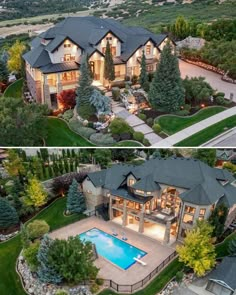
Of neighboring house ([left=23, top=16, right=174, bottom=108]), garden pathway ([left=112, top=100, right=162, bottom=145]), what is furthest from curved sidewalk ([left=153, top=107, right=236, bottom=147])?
neighboring house ([left=23, top=16, right=174, bottom=108])

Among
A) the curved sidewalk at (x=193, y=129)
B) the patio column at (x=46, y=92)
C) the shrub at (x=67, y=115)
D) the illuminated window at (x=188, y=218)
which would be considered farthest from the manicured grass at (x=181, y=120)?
the patio column at (x=46, y=92)

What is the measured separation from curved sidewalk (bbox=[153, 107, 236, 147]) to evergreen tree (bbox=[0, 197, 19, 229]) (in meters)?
14.6

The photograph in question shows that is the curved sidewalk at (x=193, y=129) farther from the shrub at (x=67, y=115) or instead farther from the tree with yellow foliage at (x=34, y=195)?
the tree with yellow foliage at (x=34, y=195)

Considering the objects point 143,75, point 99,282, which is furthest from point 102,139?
point 99,282

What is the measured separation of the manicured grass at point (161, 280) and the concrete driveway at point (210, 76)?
71.8 feet

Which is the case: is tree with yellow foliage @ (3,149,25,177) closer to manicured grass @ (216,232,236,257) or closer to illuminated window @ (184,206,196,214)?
illuminated window @ (184,206,196,214)

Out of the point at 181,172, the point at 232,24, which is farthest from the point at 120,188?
the point at 232,24

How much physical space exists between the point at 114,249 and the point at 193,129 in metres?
14.0

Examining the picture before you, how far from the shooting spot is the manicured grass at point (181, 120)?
3259cm

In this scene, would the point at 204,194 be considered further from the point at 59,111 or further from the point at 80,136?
the point at 59,111

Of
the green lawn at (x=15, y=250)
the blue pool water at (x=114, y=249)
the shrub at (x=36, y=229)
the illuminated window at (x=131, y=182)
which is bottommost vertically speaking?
the green lawn at (x=15, y=250)

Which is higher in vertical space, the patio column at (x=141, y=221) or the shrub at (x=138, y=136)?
the shrub at (x=138, y=136)

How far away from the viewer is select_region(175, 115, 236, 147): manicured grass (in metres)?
30.8

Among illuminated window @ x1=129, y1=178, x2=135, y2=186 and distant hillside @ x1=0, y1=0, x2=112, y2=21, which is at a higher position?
distant hillside @ x1=0, y1=0, x2=112, y2=21
